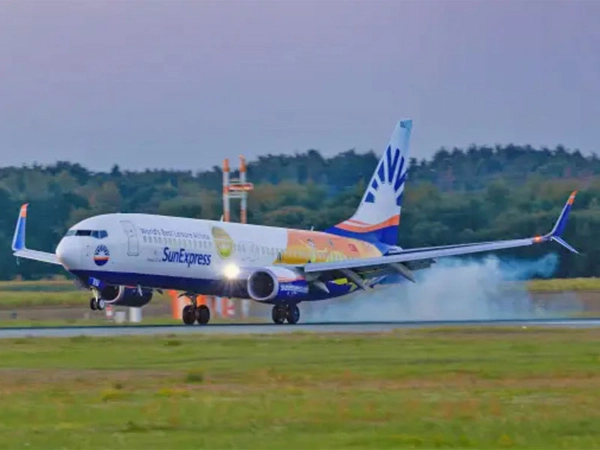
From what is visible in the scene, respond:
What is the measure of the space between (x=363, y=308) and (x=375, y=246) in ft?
9.06

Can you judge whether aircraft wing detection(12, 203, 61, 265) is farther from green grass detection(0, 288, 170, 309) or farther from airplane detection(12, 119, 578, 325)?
green grass detection(0, 288, 170, 309)

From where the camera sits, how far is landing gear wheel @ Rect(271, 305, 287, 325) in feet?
156

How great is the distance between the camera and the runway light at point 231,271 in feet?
153

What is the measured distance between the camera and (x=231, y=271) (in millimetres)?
46656

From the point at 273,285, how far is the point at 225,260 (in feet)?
5.43

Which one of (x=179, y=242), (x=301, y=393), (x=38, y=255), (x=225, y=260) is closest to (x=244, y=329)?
(x=179, y=242)

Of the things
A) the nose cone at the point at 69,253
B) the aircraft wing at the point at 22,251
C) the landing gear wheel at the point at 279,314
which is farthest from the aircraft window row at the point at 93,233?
the aircraft wing at the point at 22,251

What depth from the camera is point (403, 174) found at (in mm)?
56625

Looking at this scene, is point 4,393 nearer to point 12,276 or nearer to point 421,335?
point 421,335

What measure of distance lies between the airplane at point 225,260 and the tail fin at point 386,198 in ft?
0.51

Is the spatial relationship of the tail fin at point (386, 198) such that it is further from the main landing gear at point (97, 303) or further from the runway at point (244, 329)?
the main landing gear at point (97, 303)

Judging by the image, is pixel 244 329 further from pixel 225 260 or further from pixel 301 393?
pixel 301 393

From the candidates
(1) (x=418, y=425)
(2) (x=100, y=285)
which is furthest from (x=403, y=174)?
(1) (x=418, y=425)

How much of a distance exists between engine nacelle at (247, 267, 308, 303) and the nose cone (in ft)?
19.1
